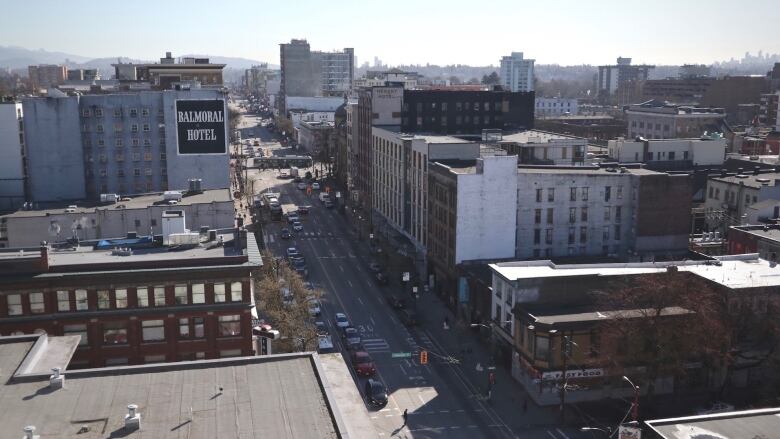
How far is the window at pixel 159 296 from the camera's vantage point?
174 ft

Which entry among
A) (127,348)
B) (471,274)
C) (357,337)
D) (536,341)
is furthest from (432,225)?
(127,348)

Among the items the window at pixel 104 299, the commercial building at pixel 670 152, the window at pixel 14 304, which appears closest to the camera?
the window at pixel 14 304

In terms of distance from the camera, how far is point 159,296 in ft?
175

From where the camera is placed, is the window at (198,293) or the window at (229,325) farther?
the window at (229,325)

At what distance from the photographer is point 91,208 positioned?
75688mm

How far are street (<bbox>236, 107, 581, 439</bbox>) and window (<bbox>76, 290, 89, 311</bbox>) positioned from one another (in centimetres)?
2295

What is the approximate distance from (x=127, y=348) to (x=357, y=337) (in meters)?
27.4

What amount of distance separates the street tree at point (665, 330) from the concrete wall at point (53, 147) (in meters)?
67.0

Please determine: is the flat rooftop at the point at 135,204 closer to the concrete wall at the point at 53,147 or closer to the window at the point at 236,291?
the concrete wall at the point at 53,147

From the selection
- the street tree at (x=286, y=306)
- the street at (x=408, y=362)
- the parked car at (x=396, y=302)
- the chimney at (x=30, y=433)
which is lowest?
the street at (x=408, y=362)

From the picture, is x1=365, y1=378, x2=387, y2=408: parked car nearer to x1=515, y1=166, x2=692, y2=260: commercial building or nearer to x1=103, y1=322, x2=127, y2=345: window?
x1=103, y1=322, x2=127, y2=345: window

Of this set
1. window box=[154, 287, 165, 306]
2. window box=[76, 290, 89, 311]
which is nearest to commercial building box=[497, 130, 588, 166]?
window box=[154, 287, 165, 306]

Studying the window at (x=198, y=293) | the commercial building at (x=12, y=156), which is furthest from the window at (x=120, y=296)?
the commercial building at (x=12, y=156)

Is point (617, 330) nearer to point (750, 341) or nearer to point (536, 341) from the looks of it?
point (536, 341)
